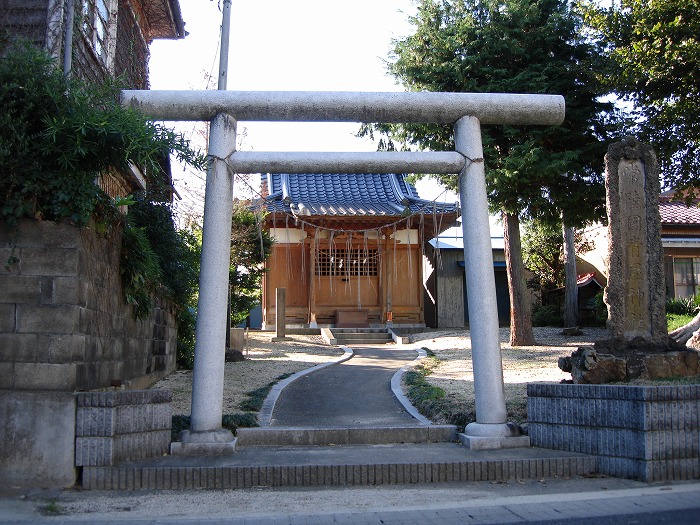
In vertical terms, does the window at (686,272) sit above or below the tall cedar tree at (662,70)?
below

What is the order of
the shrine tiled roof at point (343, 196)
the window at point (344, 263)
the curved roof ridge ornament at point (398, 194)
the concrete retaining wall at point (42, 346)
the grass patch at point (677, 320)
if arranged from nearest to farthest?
the concrete retaining wall at point (42, 346) → the grass patch at point (677, 320) → the shrine tiled roof at point (343, 196) → the curved roof ridge ornament at point (398, 194) → the window at point (344, 263)

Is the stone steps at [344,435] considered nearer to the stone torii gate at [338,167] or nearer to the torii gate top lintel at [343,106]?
the stone torii gate at [338,167]

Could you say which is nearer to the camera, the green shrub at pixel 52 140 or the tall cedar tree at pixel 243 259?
the green shrub at pixel 52 140

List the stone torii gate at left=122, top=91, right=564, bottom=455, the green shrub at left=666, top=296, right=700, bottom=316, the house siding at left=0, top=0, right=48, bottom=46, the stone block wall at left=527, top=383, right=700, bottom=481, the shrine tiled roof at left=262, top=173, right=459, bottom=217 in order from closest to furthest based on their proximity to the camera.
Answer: the stone block wall at left=527, top=383, right=700, bottom=481 < the stone torii gate at left=122, top=91, right=564, bottom=455 < the house siding at left=0, top=0, right=48, bottom=46 < the green shrub at left=666, top=296, right=700, bottom=316 < the shrine tiled roof at left=262, top=173, right=459, bottom=217

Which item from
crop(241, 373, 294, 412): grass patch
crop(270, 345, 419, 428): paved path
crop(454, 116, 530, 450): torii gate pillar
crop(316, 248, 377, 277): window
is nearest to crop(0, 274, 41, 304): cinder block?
crop(270, 345, 419, 428): paved path

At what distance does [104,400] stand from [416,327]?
18.3m

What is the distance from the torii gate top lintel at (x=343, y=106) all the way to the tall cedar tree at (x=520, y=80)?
682cm

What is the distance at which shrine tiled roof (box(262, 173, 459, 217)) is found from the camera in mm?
21531

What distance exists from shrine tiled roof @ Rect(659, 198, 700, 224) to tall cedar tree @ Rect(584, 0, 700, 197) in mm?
11697

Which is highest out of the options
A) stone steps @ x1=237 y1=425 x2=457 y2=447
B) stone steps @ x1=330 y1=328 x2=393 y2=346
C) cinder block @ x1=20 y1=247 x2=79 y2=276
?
cinder block @ x1=20 y1=247 x2=79 y2=276

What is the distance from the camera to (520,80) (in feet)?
47.0

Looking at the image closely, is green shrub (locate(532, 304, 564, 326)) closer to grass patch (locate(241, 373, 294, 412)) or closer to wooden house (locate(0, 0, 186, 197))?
grass patch (locate(241, 373, 294, 412))

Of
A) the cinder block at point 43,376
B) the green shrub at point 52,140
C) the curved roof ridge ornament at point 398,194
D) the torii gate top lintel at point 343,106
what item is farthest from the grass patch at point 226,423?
the curved roof ridge ornament at point 398,194

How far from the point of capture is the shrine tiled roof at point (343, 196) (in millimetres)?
21531
